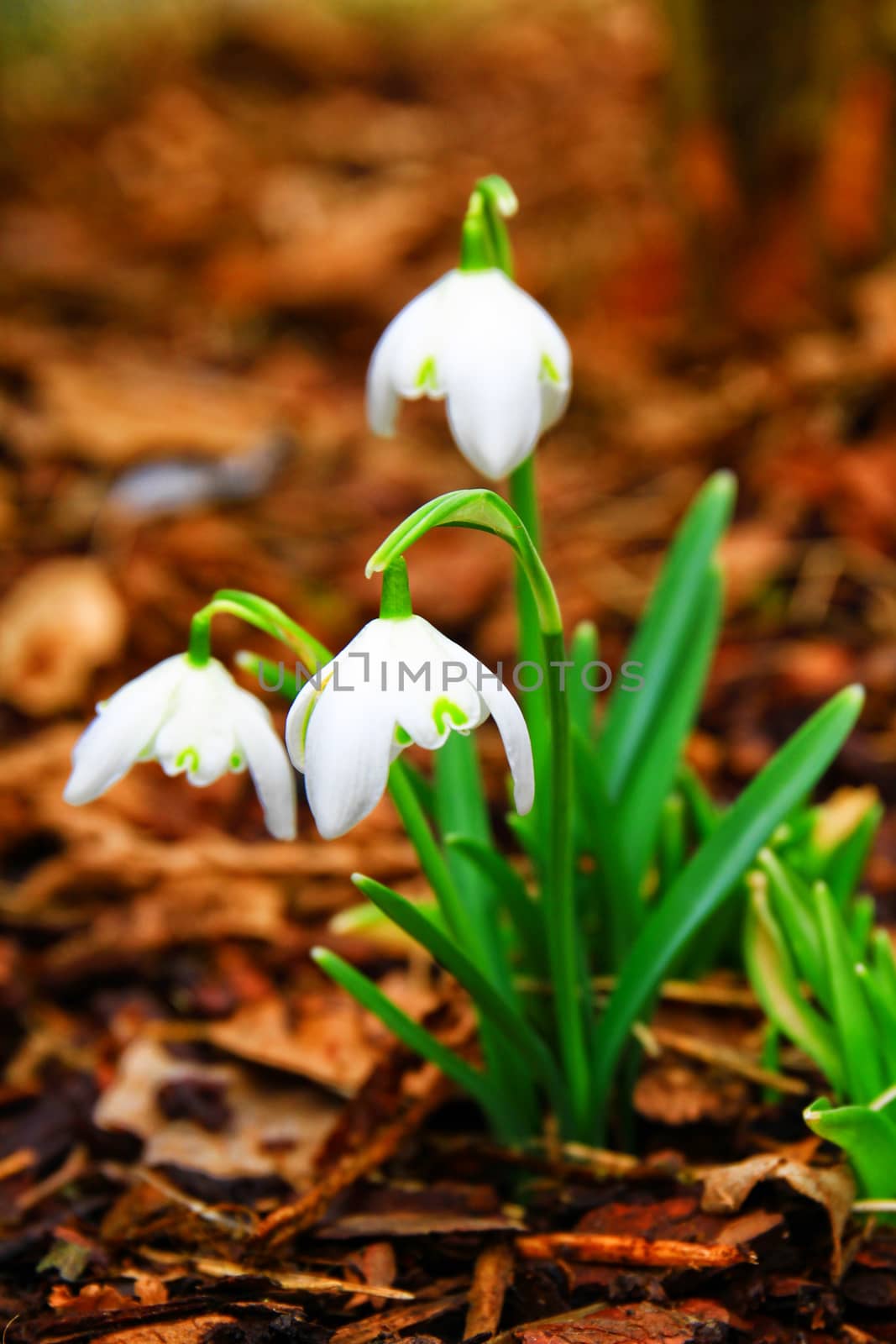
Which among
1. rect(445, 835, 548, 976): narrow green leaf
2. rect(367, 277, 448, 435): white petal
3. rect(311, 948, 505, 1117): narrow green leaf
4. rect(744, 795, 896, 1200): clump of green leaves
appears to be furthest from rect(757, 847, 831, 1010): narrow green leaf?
rect(367, 277, 448, 435): white petal

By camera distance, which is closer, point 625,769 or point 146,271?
point 625,769

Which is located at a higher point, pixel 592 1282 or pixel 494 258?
pixel 494 258

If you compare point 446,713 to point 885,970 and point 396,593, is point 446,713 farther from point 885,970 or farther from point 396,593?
point 885,970

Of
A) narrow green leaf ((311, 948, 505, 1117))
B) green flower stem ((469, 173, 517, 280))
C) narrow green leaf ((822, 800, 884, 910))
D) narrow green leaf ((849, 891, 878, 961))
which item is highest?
green flower stem ((469, 173, 517, 280))

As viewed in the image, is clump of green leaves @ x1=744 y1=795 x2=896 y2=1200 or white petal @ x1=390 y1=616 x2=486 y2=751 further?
clump of green leaves @ x1=744 y1=795 x2=896 y2=1200

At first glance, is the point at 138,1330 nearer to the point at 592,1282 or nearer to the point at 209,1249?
the point at 209,1249

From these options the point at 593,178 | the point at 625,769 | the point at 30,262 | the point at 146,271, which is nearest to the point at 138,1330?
the point at 625,769

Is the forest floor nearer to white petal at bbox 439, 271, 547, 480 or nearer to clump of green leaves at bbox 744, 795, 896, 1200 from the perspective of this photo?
clump of green leaves at bbox 744, 795, 896, 1200
